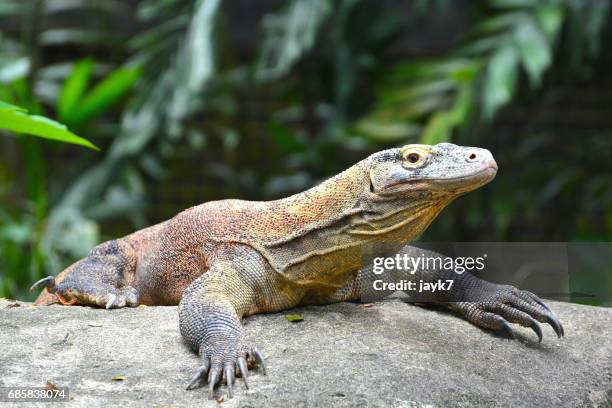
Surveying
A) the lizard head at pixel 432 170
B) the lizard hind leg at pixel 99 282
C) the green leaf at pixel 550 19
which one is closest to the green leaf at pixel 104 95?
the lizard hind leg at pixel 99 282

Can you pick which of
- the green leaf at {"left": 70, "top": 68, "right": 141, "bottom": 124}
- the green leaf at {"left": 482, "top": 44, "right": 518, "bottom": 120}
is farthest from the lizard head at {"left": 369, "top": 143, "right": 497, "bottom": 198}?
the green leaf at {"left": 70, "top": 68, "right": 141, "bottom": 124}

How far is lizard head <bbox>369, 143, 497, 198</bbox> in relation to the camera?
143 inches

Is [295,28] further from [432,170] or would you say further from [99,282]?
[432,170]

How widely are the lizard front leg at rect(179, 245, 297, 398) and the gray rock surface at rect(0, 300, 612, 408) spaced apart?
78mm

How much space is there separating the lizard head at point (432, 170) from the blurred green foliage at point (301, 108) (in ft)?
9.31

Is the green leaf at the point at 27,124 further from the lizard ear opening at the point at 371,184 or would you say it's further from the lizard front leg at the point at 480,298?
the lizard front leg at the point at 480,298

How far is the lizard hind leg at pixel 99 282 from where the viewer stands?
14.1 ft

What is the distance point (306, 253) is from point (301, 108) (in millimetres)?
5437

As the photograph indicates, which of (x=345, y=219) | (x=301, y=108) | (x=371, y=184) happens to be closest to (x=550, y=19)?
(x=301, y=108)

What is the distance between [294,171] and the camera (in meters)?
8.73

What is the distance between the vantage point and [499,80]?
694 cm

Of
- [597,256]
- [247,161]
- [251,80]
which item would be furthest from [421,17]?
[597,256]

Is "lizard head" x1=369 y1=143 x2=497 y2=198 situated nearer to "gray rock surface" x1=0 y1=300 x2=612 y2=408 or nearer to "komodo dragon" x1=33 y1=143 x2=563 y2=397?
"komodo dragon" x1=33 y1=143 x2=563 y2=397

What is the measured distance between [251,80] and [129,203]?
192 centimetres
